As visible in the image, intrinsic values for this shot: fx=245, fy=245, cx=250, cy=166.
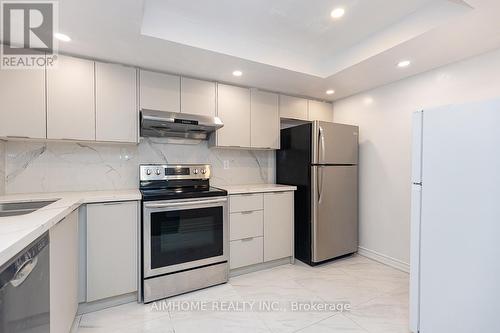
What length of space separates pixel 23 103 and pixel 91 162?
27.9 inches

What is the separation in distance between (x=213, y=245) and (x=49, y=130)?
1.73 metres

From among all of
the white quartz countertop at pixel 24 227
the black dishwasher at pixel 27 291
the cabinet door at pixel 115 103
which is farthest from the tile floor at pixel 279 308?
the cabinet door at pixel 115 103

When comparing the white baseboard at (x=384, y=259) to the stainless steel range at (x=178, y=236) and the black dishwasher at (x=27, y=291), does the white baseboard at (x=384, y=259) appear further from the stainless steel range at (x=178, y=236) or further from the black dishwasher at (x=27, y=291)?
the black dishwasher at (x=27, y=291)

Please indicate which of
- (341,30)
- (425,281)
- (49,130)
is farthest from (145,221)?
(341,30)

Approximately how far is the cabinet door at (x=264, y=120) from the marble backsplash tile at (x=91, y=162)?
41 centimetres

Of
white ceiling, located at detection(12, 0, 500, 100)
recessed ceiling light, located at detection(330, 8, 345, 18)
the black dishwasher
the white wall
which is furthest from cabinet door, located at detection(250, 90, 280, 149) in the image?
the black dishwasher

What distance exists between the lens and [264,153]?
340cm

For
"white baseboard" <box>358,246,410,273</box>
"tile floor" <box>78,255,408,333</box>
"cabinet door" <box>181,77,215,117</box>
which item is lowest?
"tile floor" <box>78,255,408,333</box>

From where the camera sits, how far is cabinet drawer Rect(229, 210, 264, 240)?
2.55 m

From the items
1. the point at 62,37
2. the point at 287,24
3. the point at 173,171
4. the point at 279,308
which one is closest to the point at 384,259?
the point at 279,308

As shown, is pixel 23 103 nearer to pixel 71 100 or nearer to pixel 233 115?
pixel 71 100

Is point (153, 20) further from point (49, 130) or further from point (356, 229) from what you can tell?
point (356, 229)

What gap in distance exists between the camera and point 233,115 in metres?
2.86

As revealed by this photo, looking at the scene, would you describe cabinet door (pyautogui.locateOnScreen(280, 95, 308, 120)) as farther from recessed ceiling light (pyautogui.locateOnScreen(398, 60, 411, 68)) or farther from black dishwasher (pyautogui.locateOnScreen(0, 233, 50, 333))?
black dishwasher (pyautogui.locateOnScreen(0, 233, 50, 333))
